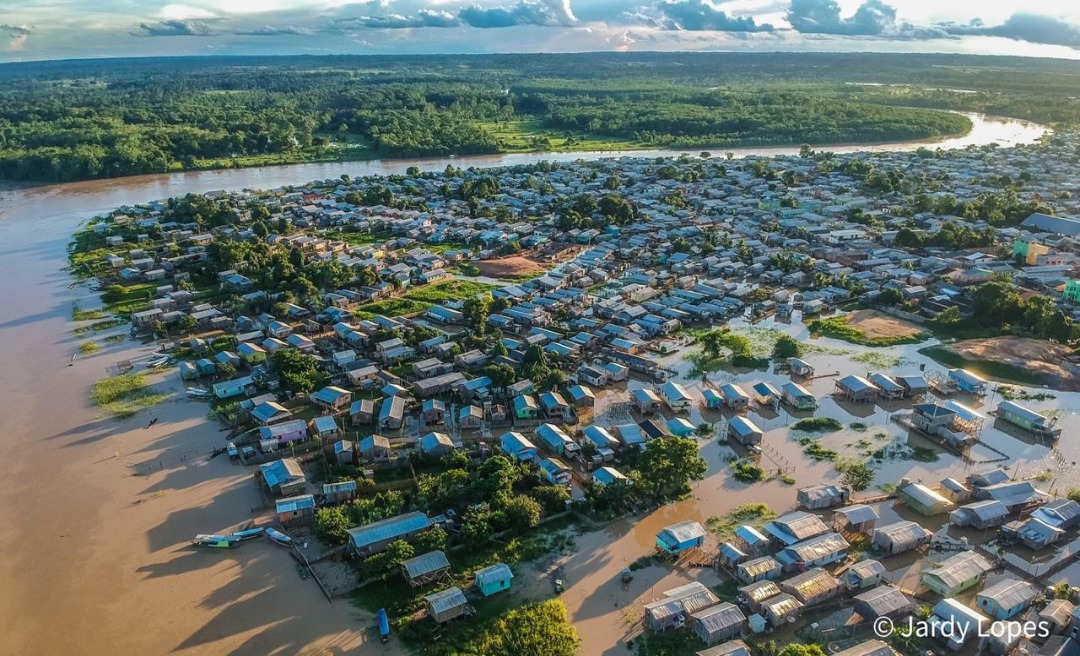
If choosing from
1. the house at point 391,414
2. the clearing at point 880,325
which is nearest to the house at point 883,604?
the house at point 391,414

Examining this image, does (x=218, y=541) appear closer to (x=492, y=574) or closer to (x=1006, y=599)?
(x=492, y=574)

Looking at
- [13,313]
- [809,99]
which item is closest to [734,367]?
[13,313]

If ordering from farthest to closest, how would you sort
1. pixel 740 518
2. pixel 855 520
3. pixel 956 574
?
pixel 740 518 → pixel 855 520 → pixel 956 574

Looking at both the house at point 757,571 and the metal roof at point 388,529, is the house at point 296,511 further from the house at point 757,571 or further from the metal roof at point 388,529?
the house at point 757,571

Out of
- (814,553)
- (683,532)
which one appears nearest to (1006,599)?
(814,553)

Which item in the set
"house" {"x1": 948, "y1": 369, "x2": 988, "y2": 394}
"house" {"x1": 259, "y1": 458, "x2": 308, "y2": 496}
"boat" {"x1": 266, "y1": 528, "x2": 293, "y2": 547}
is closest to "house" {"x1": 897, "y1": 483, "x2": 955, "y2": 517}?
"house" {"x1": 948, "y1": 369, "x2": 988, "y2": 394}

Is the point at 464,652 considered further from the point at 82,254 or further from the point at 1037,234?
the point at 1037,234

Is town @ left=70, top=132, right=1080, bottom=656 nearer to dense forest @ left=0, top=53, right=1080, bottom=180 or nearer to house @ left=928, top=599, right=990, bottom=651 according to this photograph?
house @ left=928, top=599, right=990, bottom=651
